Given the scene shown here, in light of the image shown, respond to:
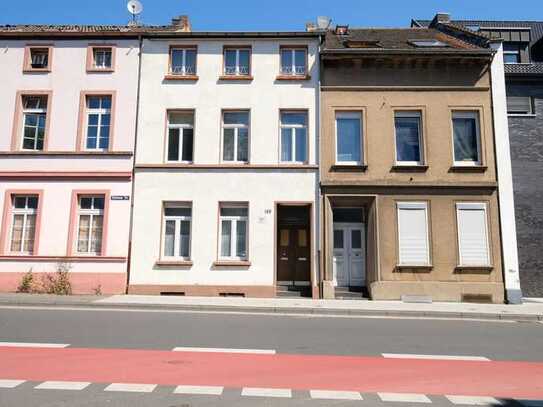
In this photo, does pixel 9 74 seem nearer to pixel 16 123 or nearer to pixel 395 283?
pixel 16 123

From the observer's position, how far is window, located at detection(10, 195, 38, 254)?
1655 cm

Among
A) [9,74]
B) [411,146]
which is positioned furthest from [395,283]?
[9,74]

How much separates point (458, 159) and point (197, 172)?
907 centimetres

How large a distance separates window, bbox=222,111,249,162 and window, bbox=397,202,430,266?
5.71 m

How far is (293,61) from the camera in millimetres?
17438

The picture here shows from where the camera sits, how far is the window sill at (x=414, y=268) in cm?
1584

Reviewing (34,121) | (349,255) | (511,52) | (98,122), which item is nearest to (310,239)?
(349,255)

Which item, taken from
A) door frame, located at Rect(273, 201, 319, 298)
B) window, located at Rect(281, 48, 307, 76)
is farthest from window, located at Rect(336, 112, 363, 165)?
window, located at Rect(281, 48, 307, 76)

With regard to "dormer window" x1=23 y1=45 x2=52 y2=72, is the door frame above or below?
below

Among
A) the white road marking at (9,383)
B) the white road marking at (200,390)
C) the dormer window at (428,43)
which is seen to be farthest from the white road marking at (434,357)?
the dormer window at (428,43)

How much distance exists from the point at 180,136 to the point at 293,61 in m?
4.89

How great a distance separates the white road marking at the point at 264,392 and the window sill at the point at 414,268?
434 inches

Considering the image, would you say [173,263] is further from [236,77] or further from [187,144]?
[236,77]

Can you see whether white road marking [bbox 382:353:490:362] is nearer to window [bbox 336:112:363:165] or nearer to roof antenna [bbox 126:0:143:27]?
window [bbox 336:112:363:165]
